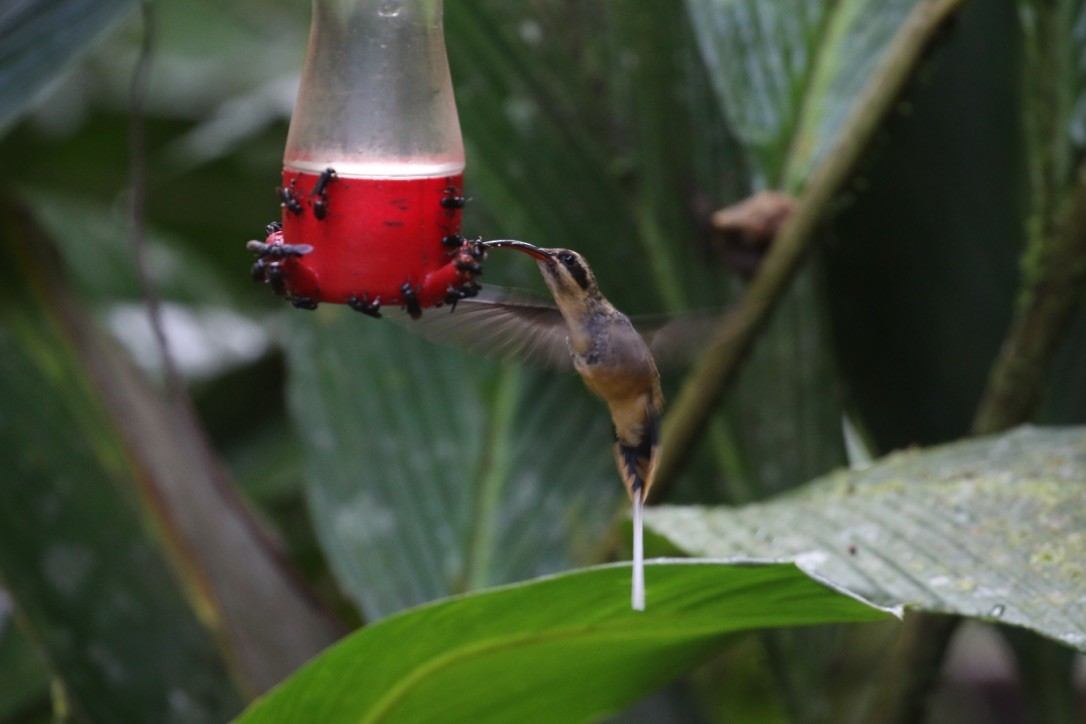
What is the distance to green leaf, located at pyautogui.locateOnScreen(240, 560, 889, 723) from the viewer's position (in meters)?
0.86

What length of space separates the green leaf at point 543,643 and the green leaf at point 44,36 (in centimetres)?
56

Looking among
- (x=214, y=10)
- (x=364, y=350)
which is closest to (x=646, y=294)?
(x=364, y=350)

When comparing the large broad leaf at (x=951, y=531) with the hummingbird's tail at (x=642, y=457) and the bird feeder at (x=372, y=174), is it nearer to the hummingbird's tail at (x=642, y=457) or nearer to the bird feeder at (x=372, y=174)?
the hummingbird's tail at (x=642, y=457)

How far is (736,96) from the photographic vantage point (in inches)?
68.6

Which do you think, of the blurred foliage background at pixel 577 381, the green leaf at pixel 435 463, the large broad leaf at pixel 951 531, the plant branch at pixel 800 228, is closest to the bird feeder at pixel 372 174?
the large broad leaf at pixel 951 531

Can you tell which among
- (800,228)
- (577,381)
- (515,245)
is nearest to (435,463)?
(577,381)

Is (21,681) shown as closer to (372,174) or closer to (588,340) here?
(588,340)

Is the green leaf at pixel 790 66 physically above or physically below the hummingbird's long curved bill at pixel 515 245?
below

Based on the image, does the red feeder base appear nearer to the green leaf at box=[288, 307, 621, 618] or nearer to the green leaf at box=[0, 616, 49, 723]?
the green leaf at box=[288, 307, 621, 618]

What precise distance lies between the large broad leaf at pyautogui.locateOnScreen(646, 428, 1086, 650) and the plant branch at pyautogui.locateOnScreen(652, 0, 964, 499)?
0.24 meters

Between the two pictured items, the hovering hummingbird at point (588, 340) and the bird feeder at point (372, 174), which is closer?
the bird feeder at point (372, 174)

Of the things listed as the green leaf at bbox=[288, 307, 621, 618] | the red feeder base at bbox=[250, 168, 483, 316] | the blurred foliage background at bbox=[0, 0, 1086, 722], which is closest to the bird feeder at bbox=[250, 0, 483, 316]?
the red feeder base at bbox=[250, 168, 483, 316]

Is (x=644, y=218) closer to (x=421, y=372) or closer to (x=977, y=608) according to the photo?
(x=421, y=372)

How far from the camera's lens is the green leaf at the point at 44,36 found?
104 centimetres
